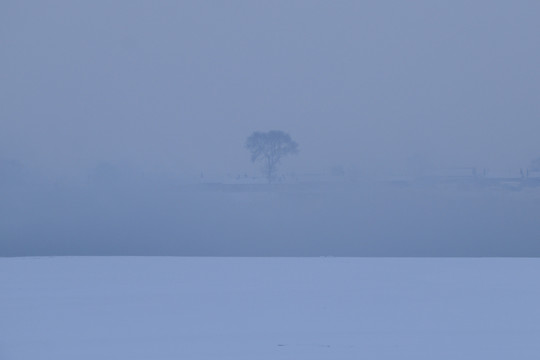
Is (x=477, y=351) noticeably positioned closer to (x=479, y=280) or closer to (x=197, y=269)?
(x=479, y=280)

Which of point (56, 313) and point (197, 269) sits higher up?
point (197, 269)

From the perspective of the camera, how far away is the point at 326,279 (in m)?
2.71

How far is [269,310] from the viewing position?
2158 mm

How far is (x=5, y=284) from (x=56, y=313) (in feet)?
2.17

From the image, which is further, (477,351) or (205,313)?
(205,313)

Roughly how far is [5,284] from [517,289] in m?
2.39

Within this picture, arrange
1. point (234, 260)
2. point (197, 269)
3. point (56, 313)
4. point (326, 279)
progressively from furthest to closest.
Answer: point (234, 260) → point (197, 269) → point (326, 279) → point (56, 313)

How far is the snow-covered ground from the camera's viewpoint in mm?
1718

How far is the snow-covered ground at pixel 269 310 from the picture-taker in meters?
1.72

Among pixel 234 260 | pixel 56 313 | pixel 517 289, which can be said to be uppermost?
pixel 234 260

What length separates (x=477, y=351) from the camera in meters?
1.68

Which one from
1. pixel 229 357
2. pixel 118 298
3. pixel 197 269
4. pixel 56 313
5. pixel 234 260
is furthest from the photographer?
pixel 234 260

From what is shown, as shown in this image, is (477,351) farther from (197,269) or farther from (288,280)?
(197,269)

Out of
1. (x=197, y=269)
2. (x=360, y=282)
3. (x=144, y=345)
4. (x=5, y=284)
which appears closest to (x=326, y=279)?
(x=360, y=282)
